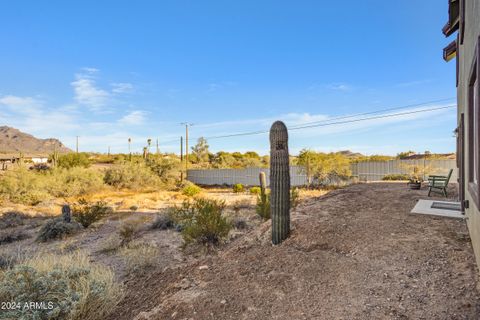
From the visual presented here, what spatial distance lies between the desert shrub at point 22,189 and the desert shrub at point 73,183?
0.74 metres

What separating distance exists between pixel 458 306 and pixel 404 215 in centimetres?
387

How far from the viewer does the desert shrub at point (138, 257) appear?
5.94 metres

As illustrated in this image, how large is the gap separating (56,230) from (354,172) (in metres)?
21.2

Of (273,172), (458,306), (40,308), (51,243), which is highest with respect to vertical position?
(273,172)

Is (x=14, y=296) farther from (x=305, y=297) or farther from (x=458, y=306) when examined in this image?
(x=458, y=306)

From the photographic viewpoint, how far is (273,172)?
5.66 m

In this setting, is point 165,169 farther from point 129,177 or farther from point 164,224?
point 164,224

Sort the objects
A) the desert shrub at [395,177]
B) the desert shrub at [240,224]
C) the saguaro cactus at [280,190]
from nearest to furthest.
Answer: the saguaro cactus at [280,190] → the desert shrub at [240,224] → the desert shrub at [395,177]

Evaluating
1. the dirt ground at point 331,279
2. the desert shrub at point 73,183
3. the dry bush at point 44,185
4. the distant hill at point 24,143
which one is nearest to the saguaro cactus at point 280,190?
the dirt ground at point 331,279

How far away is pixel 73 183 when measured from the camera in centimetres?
2006

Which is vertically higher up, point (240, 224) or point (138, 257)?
point (240, 224)

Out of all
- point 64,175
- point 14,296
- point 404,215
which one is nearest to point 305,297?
point 14,296

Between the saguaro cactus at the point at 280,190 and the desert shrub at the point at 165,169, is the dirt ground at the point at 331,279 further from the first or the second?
the desert shrub at the point at 165,169

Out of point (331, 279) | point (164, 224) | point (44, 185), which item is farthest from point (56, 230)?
point (44, 185)
